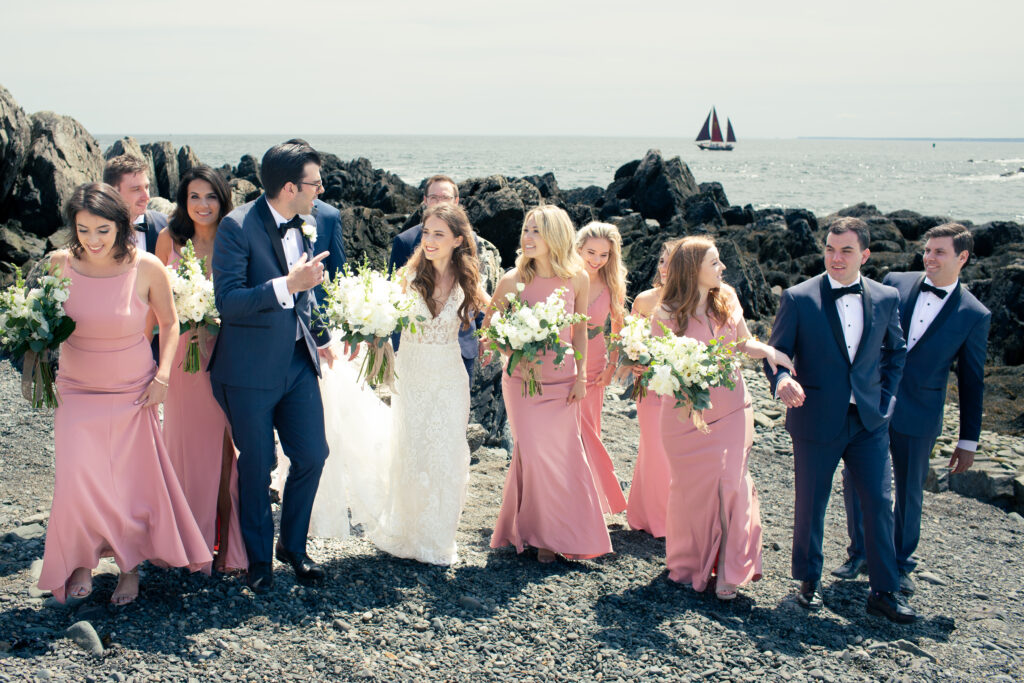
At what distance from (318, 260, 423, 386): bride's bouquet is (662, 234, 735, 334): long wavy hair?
5.89 ft

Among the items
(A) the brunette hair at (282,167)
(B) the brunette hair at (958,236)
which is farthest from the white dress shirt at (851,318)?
(A) the brunette hair at (282,167)

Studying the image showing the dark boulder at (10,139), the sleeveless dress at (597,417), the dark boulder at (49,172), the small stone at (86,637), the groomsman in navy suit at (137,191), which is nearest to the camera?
the small stone at (86,637)

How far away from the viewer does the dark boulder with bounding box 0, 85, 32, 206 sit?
1880cm

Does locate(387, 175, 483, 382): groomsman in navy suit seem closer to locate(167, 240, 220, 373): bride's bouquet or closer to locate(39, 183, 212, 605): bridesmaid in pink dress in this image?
locate(167, 240, 220, 373): bride's bouquet

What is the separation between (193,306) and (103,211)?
0.75 metres

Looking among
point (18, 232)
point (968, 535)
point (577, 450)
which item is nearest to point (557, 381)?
point (577, 450)

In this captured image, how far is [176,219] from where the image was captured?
6180 mm

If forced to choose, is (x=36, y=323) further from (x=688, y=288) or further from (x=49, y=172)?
(x=49, y=172)

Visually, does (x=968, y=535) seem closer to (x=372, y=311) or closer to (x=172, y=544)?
(x=372, y=311)

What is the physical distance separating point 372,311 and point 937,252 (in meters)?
4.02

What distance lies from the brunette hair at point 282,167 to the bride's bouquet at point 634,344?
2244mm

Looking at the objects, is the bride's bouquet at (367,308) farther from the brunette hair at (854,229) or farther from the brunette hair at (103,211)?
the brunette hair at (854,229)

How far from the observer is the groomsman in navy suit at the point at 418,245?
6281mm

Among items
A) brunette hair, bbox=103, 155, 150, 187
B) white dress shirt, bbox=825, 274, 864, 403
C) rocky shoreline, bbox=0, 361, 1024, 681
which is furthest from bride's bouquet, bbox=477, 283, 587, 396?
brunette hair, bbox=103, 155, 150, 187
